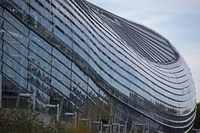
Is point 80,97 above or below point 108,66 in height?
below

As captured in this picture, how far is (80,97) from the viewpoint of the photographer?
43656 millimetres

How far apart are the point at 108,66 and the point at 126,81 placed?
594cm

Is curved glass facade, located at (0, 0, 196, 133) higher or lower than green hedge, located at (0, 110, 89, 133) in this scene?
higher

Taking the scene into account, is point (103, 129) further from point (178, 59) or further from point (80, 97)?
point (178, 59)

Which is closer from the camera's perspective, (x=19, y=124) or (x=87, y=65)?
(x=19, y=124)

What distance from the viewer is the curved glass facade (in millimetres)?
35688

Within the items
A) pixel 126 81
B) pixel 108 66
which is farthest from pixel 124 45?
pixel 108 66

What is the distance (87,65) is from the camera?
47281 millimetres

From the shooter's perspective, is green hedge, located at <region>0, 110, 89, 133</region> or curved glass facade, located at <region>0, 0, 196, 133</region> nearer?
green hedge, located at <region>0, 110, 89, 133</region>

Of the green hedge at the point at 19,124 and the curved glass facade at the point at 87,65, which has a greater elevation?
the curved glass facade at the point at 87,65

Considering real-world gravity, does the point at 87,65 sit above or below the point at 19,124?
above

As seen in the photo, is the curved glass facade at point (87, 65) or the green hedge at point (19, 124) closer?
the green hedge at point (19, 124)

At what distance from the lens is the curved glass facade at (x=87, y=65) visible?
3569 centimetres

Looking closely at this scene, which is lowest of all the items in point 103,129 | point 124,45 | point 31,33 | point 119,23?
point 103,129
